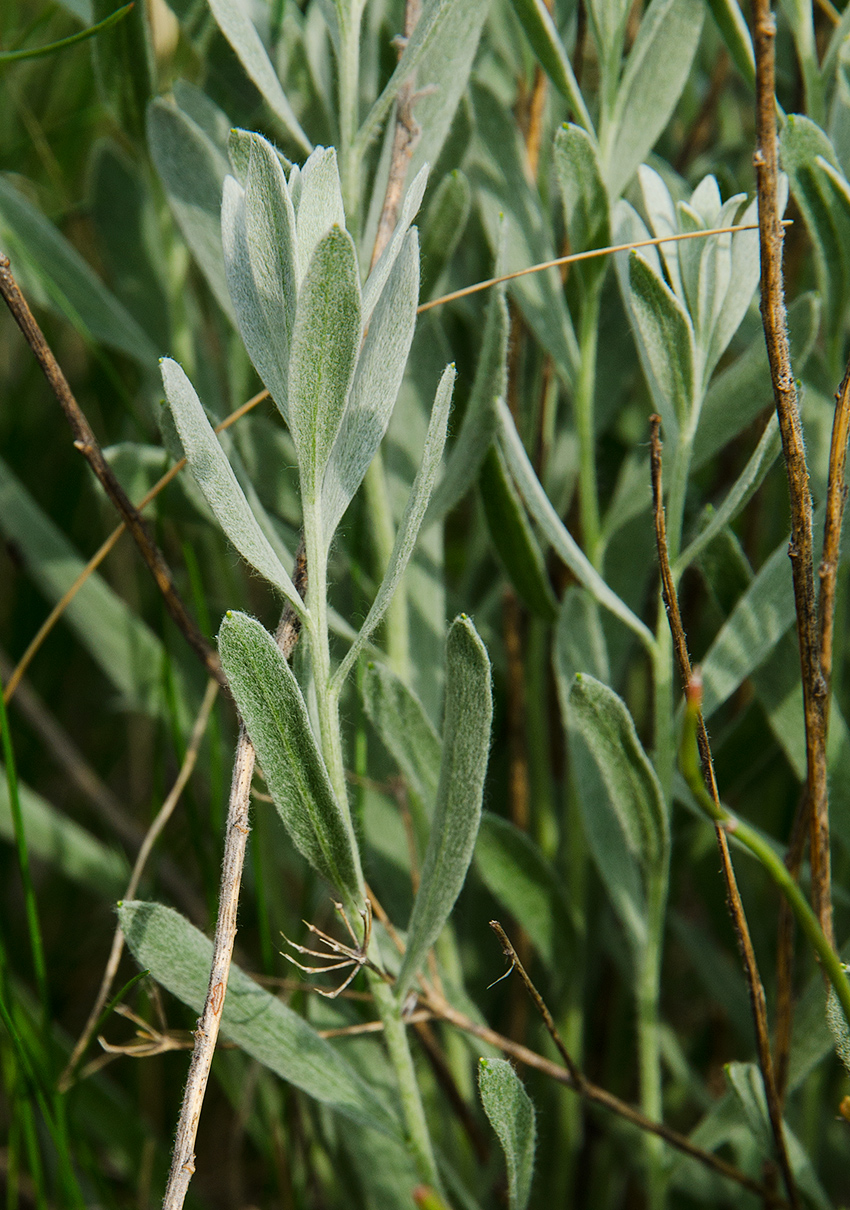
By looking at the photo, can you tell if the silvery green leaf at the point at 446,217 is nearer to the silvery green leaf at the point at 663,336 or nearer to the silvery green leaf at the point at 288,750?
the silvery green leaf at the point at 663,336

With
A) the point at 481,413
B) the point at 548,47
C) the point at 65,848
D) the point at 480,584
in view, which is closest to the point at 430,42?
the point at 548,47

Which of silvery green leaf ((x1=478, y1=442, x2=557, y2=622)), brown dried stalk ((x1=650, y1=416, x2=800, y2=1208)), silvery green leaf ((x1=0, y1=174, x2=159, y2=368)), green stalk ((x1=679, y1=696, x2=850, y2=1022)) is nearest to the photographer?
green stalk ((x1=679, y1=696, x2=850, y2=1022))

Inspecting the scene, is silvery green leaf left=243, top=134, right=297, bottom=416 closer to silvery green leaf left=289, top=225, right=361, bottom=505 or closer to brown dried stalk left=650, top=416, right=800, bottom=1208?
silvery green leaf left=289, top=225, right=361, bottom=505

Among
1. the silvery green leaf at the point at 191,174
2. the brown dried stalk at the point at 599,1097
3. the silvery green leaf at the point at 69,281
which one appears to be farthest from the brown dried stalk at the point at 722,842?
the silvery green leaf at the point at 69,281

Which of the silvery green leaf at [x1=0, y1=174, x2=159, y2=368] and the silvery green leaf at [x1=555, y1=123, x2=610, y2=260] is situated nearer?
the silvery green leaf at [x1=555, y1=123, x2=610, y2=260]

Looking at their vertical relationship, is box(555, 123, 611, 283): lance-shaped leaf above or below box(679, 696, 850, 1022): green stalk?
above

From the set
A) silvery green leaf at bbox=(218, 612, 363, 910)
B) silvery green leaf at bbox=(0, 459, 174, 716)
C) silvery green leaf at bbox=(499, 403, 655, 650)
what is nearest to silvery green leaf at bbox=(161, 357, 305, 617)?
silvery green leaf at bbox=(218, 612, 363, 910)

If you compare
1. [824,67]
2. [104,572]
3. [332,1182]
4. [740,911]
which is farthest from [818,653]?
[104,572]
